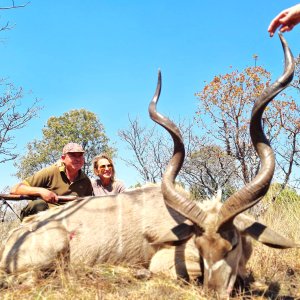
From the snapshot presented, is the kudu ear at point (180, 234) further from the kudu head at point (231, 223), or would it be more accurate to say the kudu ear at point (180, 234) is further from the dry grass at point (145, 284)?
the dry grass at point (145, 284)

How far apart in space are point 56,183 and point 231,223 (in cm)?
245

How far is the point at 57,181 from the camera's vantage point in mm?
5008

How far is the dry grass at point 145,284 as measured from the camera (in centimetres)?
280

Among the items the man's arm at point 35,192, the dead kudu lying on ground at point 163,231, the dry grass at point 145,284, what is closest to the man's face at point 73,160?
the man's arm at point 35,192

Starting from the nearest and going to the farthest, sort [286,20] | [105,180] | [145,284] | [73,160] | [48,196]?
[286,20] → [145,284] → [48,196] → [73,160] → [105,180]

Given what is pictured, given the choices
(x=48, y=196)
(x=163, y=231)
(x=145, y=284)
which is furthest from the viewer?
(x=48, y=196)

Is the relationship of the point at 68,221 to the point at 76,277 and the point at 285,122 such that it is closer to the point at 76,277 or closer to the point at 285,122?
the point at 76,277

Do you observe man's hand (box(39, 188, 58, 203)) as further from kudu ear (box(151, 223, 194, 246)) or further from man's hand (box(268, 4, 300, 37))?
man's hand (box(268, 4, 300, 37))

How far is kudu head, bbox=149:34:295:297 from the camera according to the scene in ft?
9.94

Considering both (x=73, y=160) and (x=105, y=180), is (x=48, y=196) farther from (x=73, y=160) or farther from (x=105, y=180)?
(x=105, y=180)

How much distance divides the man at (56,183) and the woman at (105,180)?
35 cm

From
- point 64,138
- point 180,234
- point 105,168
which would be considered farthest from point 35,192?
point 64,138

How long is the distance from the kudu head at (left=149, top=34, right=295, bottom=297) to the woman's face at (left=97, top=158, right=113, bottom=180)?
2229 millimetres

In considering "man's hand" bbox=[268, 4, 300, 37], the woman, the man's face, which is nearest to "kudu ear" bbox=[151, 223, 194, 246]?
"man's hand" bbox=[268, 4, 300, 37]
